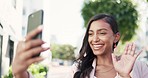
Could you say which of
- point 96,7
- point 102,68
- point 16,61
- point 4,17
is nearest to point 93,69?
point 102,68

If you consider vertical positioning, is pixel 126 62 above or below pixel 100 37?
below

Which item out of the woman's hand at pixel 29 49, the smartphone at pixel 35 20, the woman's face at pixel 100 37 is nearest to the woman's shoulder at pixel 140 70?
the woman's face at pixel 100 37

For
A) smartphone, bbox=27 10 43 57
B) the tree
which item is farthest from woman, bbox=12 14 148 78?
the tree

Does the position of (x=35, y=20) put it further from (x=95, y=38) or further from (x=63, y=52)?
(x=63, y=52)

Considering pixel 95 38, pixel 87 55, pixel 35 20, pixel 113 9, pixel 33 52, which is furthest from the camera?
pixel 113 9

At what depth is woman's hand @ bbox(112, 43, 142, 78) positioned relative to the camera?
224cm

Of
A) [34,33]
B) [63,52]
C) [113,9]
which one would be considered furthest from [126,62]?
[63,52]

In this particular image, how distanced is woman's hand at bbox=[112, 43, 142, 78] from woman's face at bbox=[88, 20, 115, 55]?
22 centimetres

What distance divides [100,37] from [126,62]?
0.32m

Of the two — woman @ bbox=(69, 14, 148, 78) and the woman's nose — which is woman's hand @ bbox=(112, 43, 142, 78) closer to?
woman @ bbox=(69, 14, 148, 78)

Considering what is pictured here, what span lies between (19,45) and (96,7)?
18.2m

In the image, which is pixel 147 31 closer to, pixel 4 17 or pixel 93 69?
pixel 4 17

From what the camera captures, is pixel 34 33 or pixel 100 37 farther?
pixel 100 37

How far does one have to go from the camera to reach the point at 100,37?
8.35 feet
